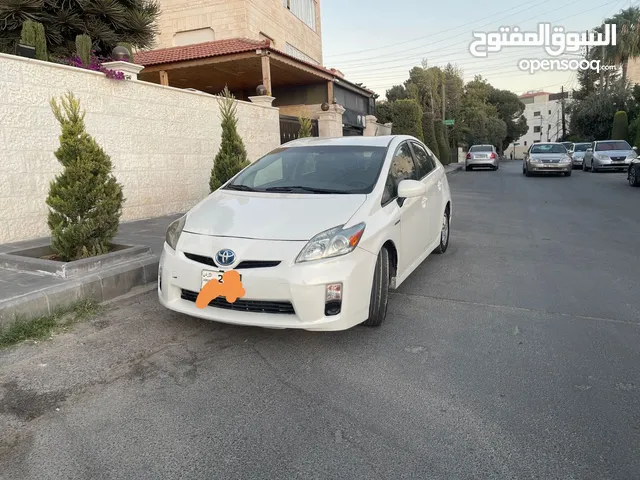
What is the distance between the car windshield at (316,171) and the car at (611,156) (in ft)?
66.0

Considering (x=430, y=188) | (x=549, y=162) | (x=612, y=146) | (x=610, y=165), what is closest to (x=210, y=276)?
(x=430, y=188)

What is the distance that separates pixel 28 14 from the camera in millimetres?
9844

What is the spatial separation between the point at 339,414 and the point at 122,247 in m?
3.84

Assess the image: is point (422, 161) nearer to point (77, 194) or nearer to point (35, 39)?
point (77, 194)

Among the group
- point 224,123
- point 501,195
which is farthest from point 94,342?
point 501,195

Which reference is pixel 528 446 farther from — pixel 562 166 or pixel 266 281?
pixel 562 166

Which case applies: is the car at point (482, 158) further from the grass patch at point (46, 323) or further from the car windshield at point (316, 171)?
the grass patch at point (46, 323)

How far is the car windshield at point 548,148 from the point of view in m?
20.7

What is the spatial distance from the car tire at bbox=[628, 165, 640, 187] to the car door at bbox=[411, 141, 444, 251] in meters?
11.3

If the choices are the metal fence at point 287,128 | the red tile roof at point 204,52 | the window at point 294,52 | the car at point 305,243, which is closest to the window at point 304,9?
the window at point 294,52

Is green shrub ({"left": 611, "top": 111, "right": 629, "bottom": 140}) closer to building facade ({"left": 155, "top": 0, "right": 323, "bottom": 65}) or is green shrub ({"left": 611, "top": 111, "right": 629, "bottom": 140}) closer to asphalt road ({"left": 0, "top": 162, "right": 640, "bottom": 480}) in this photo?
building facade ({"left": 155, "top": 0, "right": 323, "bottom": 65})

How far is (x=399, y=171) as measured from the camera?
15.8ft

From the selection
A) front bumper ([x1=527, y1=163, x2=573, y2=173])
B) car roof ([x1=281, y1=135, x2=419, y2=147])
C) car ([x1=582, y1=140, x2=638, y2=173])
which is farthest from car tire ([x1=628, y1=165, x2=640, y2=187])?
car roof ([x1=281, y1=135, x2=419, y2=147])

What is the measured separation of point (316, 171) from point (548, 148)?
19.3m
